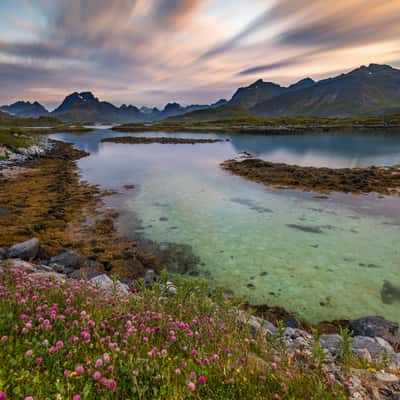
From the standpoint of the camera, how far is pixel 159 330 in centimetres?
447

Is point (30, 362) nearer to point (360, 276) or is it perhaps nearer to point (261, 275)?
point (261, 275)

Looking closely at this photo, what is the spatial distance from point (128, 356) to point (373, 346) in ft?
21.1

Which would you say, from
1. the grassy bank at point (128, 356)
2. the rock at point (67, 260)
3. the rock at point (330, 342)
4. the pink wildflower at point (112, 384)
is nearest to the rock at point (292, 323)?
the rock at point (330, 342)

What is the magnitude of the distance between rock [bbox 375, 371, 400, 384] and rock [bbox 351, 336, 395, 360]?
7.24ft

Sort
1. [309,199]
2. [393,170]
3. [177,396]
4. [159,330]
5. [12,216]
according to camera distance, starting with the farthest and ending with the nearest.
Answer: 1. [393,170]
2. [309,199]
3. [12,216]
4. [159,330]
5. [177,396]

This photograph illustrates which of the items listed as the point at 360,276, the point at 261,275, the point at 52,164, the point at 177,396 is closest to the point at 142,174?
the point at 52,164

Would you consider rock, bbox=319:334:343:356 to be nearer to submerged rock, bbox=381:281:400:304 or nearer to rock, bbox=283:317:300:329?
rock, bbox=283:317:300:329

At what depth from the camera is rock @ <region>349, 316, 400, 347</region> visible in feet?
23.8

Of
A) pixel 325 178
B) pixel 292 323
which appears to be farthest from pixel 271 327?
pixel 325 178

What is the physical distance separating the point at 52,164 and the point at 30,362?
144 ft

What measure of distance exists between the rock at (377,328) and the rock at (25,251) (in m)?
13.5

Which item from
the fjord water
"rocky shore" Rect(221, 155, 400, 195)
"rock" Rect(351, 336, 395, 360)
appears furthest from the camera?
"rocky shore" Rect(221, 155, 400, 195)

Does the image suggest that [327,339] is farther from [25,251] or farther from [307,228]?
[25,251]

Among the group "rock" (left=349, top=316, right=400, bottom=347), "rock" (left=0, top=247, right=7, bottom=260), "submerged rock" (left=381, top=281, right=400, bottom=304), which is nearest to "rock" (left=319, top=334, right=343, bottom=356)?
"rock" (left=349, top=316, right=400, bottom=347)
